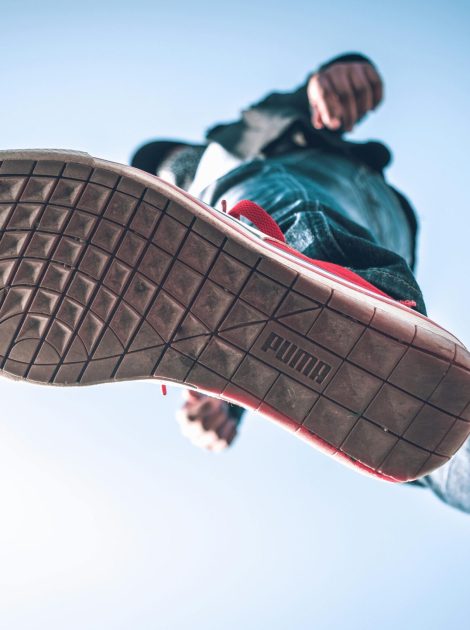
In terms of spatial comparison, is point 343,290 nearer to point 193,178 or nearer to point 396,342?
point 396,342

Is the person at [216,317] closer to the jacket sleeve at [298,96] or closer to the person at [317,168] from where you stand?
the person at [317,168]

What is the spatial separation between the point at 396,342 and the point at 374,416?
6.5 inches

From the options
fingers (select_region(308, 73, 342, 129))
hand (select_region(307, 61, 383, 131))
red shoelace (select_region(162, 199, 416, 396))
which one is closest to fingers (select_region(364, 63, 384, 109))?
hand (select_region(307, 61, 383, 131))

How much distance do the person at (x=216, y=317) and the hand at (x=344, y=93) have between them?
30.8 inches

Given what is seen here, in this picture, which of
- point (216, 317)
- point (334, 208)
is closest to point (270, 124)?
point (334, 208)

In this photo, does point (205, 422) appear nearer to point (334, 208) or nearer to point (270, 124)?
point (270, 124)

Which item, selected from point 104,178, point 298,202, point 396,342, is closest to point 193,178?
point 298,202

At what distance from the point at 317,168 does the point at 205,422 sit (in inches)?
51.7

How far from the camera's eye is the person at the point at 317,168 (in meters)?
1.74

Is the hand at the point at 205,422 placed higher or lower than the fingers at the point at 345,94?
lower

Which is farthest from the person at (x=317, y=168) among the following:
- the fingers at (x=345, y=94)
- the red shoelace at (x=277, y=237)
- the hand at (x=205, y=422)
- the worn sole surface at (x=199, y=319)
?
the hand at (x=205, y=422)

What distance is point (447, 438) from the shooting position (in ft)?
4.60

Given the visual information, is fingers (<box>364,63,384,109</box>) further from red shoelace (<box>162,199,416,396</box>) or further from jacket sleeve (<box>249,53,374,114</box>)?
red shoelace (<box>162,199,416,396</box>)

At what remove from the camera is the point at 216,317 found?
1.45 m
